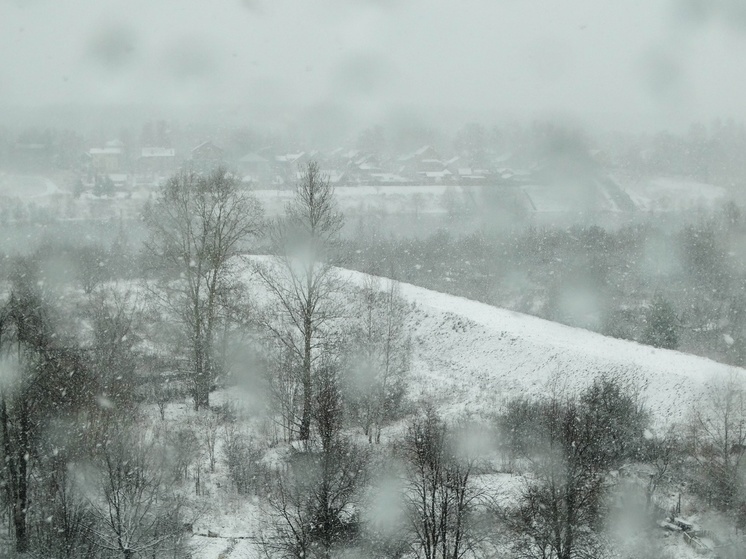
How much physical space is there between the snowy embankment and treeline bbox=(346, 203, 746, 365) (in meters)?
3.48

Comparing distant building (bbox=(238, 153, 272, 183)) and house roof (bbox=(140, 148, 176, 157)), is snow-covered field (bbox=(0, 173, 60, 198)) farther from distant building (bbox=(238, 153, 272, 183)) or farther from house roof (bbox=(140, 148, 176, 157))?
distant building (bbox=(238, 153, 272, 183))

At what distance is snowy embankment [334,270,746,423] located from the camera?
1599 cm

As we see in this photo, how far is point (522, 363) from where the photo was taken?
715 inches

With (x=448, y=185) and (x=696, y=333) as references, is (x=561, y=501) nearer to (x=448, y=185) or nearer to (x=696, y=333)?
(x=696, y=333)

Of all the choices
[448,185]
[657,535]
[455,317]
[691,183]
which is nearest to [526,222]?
[448,185]

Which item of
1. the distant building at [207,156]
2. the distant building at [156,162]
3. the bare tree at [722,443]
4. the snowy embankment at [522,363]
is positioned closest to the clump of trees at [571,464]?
the bare tree at [722,443]

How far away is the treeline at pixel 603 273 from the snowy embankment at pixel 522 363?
348 cm

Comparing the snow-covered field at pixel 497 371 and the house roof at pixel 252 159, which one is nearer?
the snow-covered field at pixel 497 371

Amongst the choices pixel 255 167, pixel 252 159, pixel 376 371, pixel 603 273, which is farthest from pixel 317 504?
pixel 252 159

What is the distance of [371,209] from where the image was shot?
164 ft

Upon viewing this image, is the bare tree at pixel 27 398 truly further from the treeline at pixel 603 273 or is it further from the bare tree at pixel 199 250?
the treeline at pixel 603 273

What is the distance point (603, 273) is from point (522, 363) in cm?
1528

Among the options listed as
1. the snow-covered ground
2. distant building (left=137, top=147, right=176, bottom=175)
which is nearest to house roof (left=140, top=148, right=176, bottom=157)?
distant building (left=137, top=147, right=176, bottom=175)

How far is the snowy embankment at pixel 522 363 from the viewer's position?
52.5 feet
